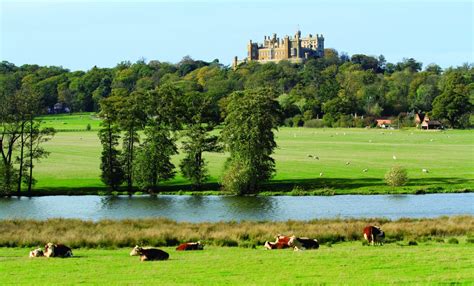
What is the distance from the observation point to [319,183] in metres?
67.4

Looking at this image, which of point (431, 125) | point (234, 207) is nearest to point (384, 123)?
point (431, 125)

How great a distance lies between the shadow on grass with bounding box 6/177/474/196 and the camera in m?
64.0

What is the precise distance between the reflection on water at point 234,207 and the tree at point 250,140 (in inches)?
114

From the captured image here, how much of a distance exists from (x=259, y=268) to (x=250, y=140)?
44581 mm

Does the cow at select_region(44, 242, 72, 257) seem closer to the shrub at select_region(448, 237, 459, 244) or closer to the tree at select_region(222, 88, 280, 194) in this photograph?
the shrub at select_region(448, 237, 459, 244)

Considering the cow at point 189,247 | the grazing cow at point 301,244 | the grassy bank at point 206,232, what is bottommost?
the grassy bank at point 206,232

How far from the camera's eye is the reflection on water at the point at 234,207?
161 feet

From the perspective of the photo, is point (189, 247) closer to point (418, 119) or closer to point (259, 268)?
point (259, 268)

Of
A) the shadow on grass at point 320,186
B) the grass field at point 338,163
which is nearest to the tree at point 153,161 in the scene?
the shadow on grass at point 320,186

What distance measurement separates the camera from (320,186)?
65812mm

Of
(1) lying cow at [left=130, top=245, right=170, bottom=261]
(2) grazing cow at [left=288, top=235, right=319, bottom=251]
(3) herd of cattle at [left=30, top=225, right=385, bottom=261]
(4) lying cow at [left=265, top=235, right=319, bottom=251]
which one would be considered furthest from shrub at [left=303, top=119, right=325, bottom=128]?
(1) lying cow at [left=130, top=245, right=170, bottom=261]

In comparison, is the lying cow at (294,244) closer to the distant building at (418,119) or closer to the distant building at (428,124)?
the distant building at (428,124)

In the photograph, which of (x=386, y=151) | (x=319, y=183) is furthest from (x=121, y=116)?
(x=386, y=151)

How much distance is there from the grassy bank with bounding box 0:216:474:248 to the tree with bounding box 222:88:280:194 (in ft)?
87.9
